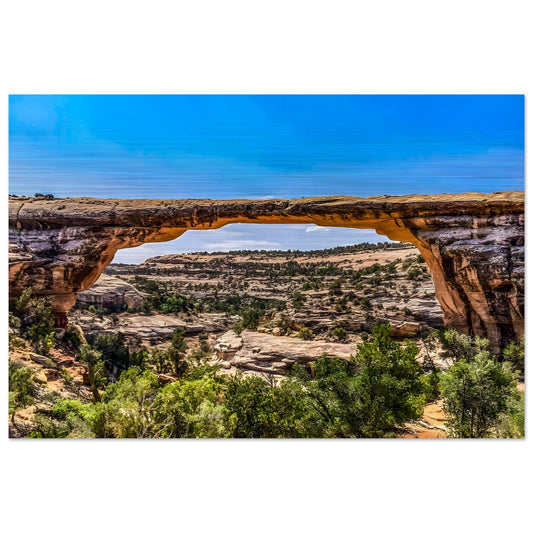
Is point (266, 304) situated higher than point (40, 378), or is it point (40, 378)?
point (266, 304)

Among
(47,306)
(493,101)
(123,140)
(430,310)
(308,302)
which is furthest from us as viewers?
(308,302)

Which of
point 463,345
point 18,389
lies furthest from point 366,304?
point 18,389

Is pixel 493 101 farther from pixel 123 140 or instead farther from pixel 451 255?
pixel 123 140

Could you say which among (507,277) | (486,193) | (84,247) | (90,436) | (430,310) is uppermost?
(486,193)

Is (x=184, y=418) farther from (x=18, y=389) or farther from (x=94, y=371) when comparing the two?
(x=94, y=371)

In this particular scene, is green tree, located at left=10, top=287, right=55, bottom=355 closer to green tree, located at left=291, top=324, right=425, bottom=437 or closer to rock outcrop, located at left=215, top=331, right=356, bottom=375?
rock outcrop, located at left=215, top=331, right=356, bottom=375
